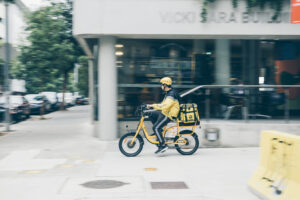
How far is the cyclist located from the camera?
9.17 m

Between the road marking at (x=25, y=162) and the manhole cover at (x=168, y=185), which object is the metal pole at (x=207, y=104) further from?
the manhole cover at (x=168, y=185)

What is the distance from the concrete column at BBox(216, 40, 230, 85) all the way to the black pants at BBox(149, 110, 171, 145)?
13.6 ft

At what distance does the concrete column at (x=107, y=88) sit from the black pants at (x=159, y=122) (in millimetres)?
3180

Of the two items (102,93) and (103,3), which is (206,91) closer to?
(102,93)

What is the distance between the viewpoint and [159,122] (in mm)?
9312

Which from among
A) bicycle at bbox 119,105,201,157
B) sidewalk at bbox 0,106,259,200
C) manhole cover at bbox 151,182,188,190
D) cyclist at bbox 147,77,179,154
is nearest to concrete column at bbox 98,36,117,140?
sidewalk at bbox 0,106,259,200

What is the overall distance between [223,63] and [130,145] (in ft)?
16.7

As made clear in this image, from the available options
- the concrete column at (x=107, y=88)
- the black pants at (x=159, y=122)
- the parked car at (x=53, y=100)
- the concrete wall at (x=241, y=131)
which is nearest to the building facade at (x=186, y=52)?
the concrete column at (x=107, y=88)

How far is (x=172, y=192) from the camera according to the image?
6.40 metres

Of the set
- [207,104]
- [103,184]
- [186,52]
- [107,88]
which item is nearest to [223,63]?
[186,52]

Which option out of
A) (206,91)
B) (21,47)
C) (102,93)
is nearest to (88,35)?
(102,93)

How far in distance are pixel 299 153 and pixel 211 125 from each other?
6074mm

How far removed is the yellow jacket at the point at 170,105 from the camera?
9.16 meters

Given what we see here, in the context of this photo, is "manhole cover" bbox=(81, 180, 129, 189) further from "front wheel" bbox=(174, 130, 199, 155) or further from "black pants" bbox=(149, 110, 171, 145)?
"front wheel" bbox=(174, 130, 199, 155)
